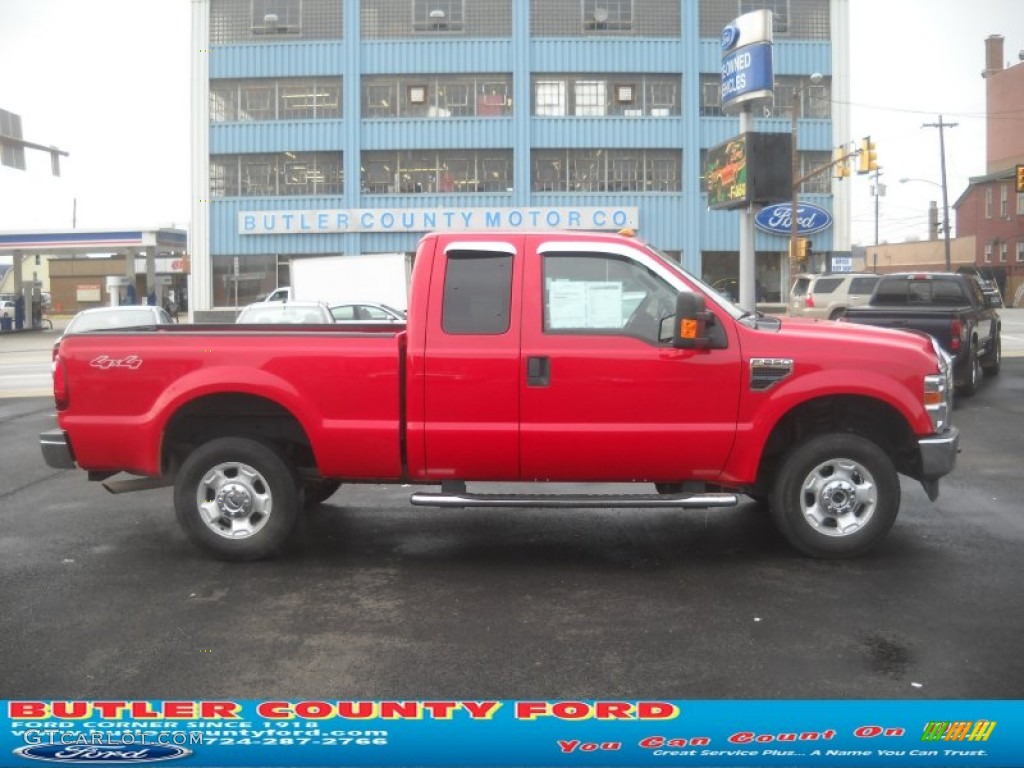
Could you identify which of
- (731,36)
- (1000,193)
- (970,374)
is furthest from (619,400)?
(1000,193)

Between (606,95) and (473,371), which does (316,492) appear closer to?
(473,371)

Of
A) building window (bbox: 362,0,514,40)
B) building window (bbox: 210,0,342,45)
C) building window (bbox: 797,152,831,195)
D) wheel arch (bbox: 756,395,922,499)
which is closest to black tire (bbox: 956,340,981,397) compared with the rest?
wheel arch (bbox: 756,395,922,499)

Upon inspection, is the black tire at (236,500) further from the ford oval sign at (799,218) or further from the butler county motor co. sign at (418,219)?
the ford oval sign at (799,218)

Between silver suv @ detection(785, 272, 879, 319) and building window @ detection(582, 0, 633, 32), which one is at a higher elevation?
building window @ detection(582, 0, 633, 32)

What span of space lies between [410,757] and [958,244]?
74.1 m

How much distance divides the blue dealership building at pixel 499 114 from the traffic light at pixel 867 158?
1102cm

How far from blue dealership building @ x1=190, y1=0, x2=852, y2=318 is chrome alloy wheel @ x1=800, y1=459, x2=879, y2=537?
1322 inches

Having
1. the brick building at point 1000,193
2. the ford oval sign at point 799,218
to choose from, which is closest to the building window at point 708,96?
the ford oval sign at point 799,218

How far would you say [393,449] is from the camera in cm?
623

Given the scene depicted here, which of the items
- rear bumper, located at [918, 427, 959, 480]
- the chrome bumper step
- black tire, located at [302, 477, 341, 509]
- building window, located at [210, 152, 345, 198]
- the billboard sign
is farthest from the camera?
building window, located at [210, 152, 345, 198]

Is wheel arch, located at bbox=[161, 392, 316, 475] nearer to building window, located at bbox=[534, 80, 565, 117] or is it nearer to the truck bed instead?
the truck bed

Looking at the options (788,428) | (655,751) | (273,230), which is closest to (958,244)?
(273,230)

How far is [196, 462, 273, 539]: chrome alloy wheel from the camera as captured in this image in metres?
6.35

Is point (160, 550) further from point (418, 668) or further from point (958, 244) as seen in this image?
point (958, 244)
